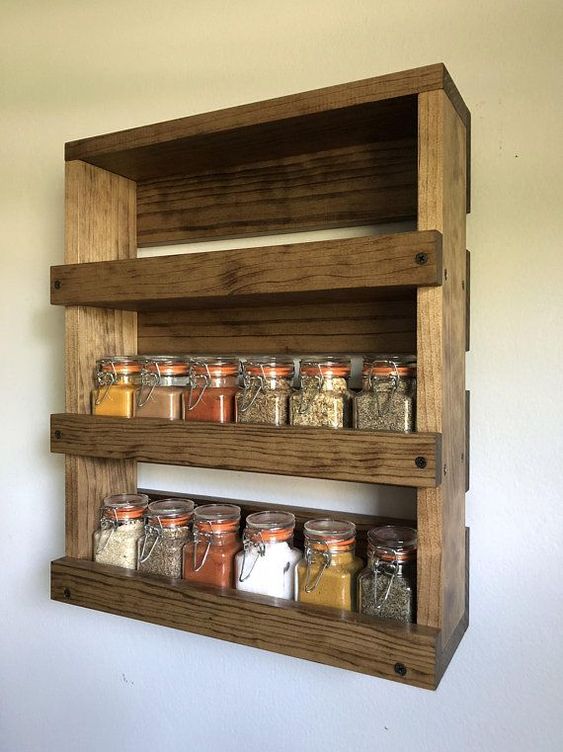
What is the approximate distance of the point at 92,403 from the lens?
1230 millimetres

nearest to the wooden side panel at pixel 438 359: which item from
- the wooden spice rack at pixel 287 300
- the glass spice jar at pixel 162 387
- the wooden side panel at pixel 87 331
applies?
the wooden spice rack at pixel 287 300

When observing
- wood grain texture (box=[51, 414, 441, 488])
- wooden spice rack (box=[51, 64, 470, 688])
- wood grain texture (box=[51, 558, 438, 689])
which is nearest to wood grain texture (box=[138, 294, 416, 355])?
wooden spice rack (box=[51, 64, 470, 688])

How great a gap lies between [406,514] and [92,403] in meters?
0.59

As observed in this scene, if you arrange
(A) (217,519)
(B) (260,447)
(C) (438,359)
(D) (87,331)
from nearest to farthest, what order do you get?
(C) (438,359)
(B) (260,447)
(A) (217,519)
(D) (87,331)

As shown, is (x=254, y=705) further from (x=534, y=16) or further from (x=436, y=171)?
(x=534, y=16)

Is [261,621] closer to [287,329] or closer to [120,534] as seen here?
[120,534]

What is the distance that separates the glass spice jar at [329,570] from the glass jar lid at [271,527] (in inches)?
1.6

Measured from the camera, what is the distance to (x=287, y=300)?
1.12 metres

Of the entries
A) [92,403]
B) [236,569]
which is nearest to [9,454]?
[92,403]

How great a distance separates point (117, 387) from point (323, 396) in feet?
1.27

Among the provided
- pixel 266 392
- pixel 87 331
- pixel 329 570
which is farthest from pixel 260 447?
pixel 87 331

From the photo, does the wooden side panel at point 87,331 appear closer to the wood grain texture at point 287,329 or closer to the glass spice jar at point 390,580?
the wood grain texture at point 287,329

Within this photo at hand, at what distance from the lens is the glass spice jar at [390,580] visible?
3.17 feet

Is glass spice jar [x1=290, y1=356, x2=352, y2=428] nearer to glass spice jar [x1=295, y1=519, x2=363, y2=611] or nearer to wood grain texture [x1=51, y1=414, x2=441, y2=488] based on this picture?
wood grain texture [x1=51, y1=414, x2=441, y2=488]
